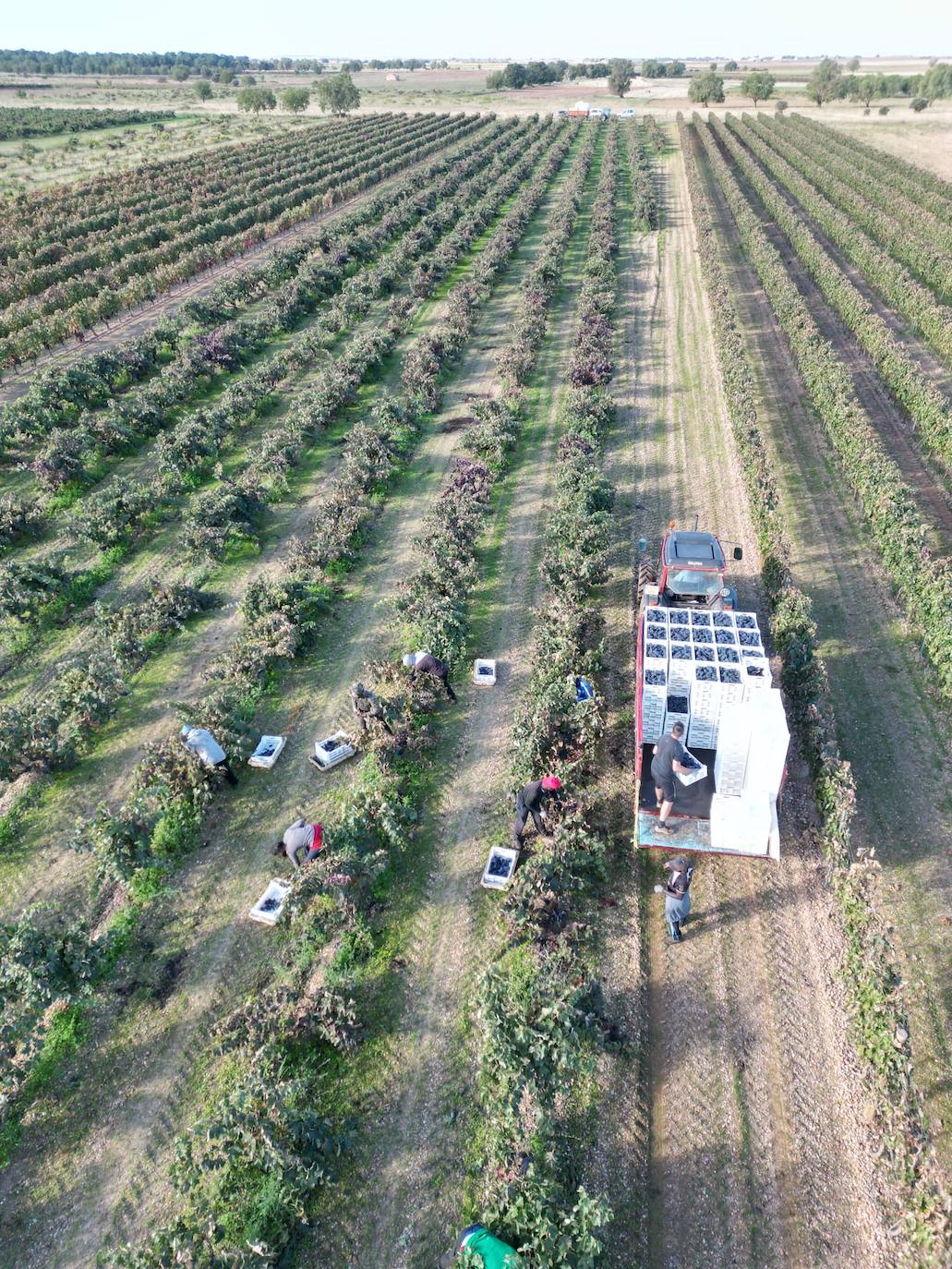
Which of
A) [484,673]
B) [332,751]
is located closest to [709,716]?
[484,673]

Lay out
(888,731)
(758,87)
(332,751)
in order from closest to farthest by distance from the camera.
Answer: (332,751), (888,731), (758,87)

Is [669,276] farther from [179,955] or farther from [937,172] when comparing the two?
[937,172]

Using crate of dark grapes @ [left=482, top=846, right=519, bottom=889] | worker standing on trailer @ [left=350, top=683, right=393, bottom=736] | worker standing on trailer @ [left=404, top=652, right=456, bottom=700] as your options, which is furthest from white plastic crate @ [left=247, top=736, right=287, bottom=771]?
crate of dark grapes @ [left=482, top=846, right=519, bottom=889]

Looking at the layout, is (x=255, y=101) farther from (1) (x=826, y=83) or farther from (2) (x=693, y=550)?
(2) (x=693, y=550)

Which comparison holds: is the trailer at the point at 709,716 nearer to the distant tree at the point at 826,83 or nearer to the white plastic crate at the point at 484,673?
the white plastic crate at the point at 484,673

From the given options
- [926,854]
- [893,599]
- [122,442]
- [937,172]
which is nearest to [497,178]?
[937,172]

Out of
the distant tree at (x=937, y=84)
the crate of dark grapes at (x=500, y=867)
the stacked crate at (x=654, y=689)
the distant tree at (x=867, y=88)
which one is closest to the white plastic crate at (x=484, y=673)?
the stacked crate at (x=654, y=689)

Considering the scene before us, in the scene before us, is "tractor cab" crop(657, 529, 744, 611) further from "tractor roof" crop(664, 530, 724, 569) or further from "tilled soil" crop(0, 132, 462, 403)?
"tilled soil" crop(0, 132, 462, 403)
